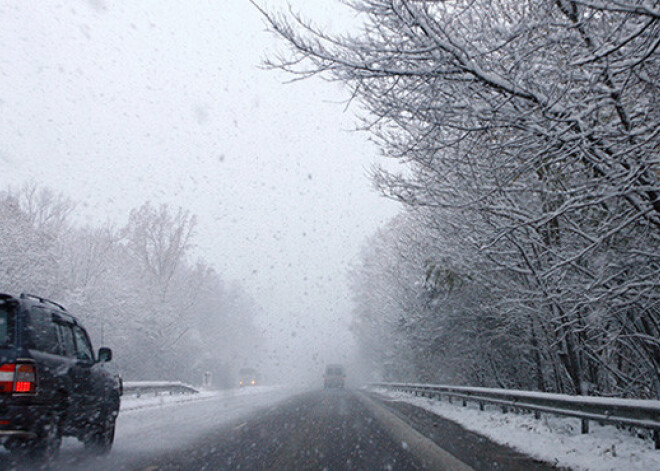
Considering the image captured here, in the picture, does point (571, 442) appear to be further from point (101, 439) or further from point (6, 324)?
point (6, 324)

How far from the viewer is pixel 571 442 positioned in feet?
27.0

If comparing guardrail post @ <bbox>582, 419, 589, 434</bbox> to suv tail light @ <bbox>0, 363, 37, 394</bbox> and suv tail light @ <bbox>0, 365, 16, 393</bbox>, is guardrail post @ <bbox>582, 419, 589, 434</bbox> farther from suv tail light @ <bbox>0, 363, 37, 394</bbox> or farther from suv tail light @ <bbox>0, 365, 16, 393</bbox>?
suv tail light @ <bbox>0, 365, 16, 393</bbox>

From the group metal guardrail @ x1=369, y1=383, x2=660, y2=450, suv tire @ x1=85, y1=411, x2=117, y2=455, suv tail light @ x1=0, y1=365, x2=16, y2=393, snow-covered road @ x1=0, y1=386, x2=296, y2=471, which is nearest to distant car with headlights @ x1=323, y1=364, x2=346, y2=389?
snow-covered road @ x1=0, y1=386, x2=296, y2=471

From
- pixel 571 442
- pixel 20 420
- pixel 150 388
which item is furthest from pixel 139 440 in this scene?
pixel 150 388

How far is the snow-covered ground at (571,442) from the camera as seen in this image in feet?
21.5

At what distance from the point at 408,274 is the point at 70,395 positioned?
54.4ft

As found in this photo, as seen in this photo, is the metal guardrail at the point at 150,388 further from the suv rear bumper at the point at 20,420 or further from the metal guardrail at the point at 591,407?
the suv rear bumper at the point at 20,420

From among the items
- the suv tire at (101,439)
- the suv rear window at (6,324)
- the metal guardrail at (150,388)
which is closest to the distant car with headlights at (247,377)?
the metal guardrail at (150,388)

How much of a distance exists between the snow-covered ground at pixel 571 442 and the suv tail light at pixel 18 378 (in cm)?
625

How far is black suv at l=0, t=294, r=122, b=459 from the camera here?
17.8ft

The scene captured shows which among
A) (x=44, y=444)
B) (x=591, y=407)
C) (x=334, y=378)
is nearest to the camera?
(x=44, y=444)

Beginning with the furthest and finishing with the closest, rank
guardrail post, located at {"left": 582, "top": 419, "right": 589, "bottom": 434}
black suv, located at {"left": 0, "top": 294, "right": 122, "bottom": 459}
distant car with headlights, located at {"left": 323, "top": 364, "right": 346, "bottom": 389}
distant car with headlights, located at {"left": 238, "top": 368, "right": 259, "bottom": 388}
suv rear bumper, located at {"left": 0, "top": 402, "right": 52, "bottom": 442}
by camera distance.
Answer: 1. distant car with headlights, located at {"left": 238, "top": 368, "right": 259, "bottom": 388}
2. distant car with headlights, located at {"left": 323, "top": 364, "right": 346, "bottom": 389}
3. guardrail post, located at {"left": 582, "top": 419, "right": 589, "bottom": 434}
4. black suv, located at {"left": 0, "top": 294, "right": 122, "bottom": 459}
5. suv rear bumper, located at {"left": 0, "top": 402, "right": 52, "bottom": 442}

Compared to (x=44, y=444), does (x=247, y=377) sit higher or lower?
higher

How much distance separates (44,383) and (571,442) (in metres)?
7.22
